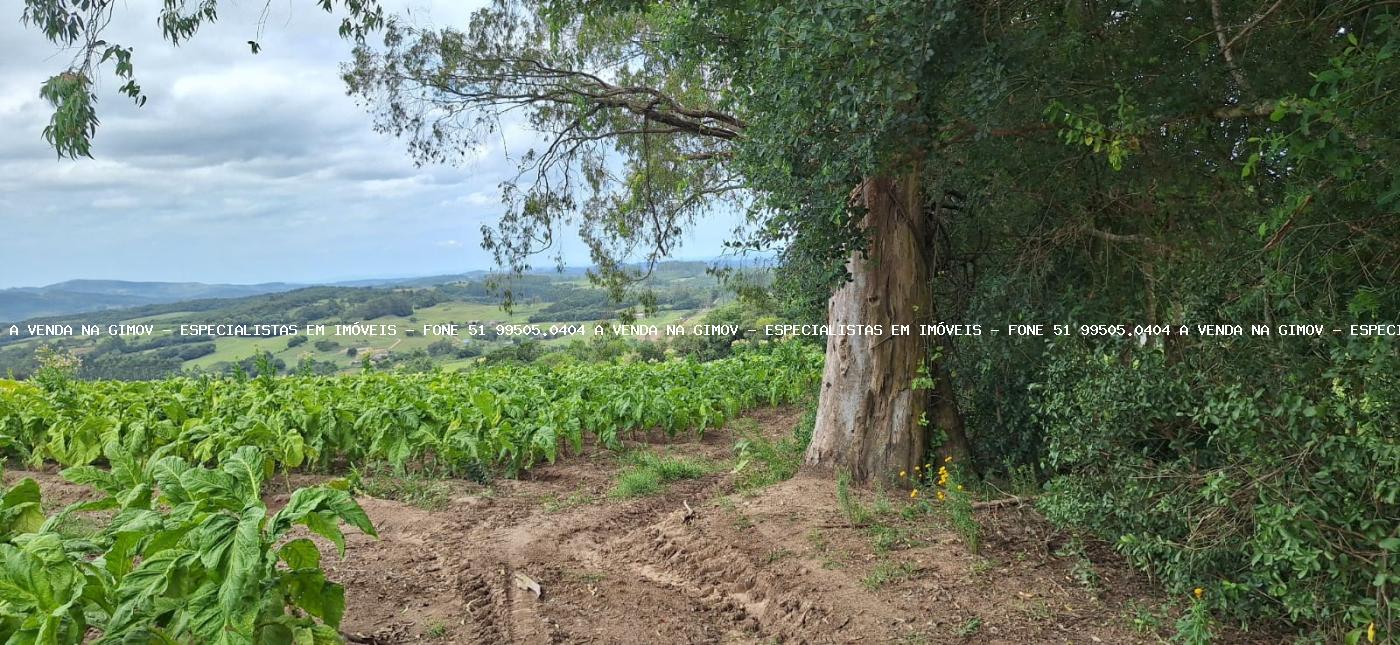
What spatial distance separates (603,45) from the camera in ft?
37.9

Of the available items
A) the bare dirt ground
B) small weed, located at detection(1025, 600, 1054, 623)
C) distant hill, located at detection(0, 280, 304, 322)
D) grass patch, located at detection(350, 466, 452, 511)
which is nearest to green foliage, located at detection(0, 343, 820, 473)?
grass patch, located at detection(350, 466, 452, 511)

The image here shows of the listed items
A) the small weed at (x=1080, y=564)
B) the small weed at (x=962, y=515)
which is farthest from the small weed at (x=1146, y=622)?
the small weed at (x=962, y=515)

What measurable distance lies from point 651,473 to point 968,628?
3904 mm

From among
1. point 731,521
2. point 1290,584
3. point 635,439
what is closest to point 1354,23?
point 1290,584

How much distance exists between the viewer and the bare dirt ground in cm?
450

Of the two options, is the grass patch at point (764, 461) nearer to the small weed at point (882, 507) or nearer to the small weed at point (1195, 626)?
the small weed at point (882, 507)

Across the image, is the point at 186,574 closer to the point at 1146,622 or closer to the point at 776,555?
the point at 776,555

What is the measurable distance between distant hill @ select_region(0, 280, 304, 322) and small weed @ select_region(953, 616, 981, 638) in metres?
29.9

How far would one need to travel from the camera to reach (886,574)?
5098 mm

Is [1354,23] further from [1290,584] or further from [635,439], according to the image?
[635,439]

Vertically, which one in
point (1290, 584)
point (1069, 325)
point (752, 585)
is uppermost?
point (1069, 325)

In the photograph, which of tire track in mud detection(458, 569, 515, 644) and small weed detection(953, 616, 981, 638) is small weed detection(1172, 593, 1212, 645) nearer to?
small weed detection(953, 616, 981, 638)

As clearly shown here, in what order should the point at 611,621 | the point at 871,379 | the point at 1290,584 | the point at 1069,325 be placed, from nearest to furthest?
the point at 1290,584, the point at 611,621, the point at 1069,325, the point at 871,379

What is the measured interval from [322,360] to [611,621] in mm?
12996
